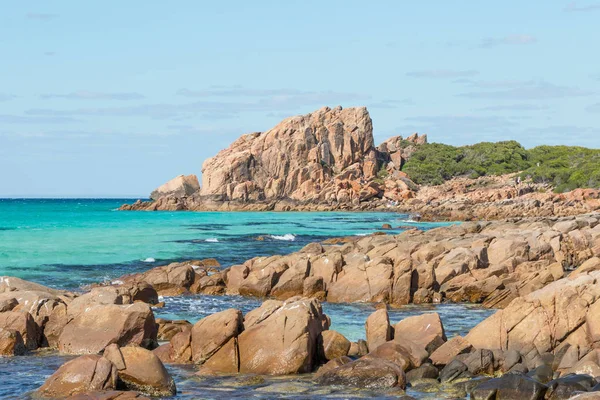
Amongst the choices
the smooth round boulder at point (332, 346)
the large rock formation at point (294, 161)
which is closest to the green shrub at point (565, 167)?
the large rock formation at point (294, 161)

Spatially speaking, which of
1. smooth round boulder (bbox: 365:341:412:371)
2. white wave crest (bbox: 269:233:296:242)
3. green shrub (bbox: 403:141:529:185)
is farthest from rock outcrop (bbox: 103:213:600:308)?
green shrub (bbox: 403:141:529:185)

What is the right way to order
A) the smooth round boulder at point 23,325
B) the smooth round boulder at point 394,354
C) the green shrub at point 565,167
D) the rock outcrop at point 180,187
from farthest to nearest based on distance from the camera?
the rock outcrop at point 180,187 → the green shrub at point 565,167 → the smooth round boulder at point 23,325 → the smooth round boulder at point 394,354

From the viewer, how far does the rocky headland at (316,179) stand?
435 ft

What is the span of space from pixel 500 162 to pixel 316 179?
41541 millimetres

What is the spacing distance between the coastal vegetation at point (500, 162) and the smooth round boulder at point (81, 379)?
11404 centimetres

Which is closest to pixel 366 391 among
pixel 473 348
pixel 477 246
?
Result: pixel 473 348

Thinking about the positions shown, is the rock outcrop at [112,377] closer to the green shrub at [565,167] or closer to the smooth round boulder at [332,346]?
the smooth round boulder at [332,346]

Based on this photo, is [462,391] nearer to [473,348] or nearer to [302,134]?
[473,348]

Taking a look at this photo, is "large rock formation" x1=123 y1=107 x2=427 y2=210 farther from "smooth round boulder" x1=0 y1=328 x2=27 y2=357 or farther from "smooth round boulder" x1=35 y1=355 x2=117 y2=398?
"smooth round boulder" x1=35 y1=355 x2=117 y2=398

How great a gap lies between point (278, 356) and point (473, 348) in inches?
191

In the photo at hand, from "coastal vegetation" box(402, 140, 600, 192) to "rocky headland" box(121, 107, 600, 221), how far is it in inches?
125

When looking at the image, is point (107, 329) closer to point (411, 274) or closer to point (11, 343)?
point (11, 343)

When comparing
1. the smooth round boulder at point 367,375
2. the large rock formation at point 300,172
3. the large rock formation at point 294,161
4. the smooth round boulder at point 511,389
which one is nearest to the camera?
the smooth round boulder at point 511,389

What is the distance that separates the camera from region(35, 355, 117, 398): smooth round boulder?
14.9m
